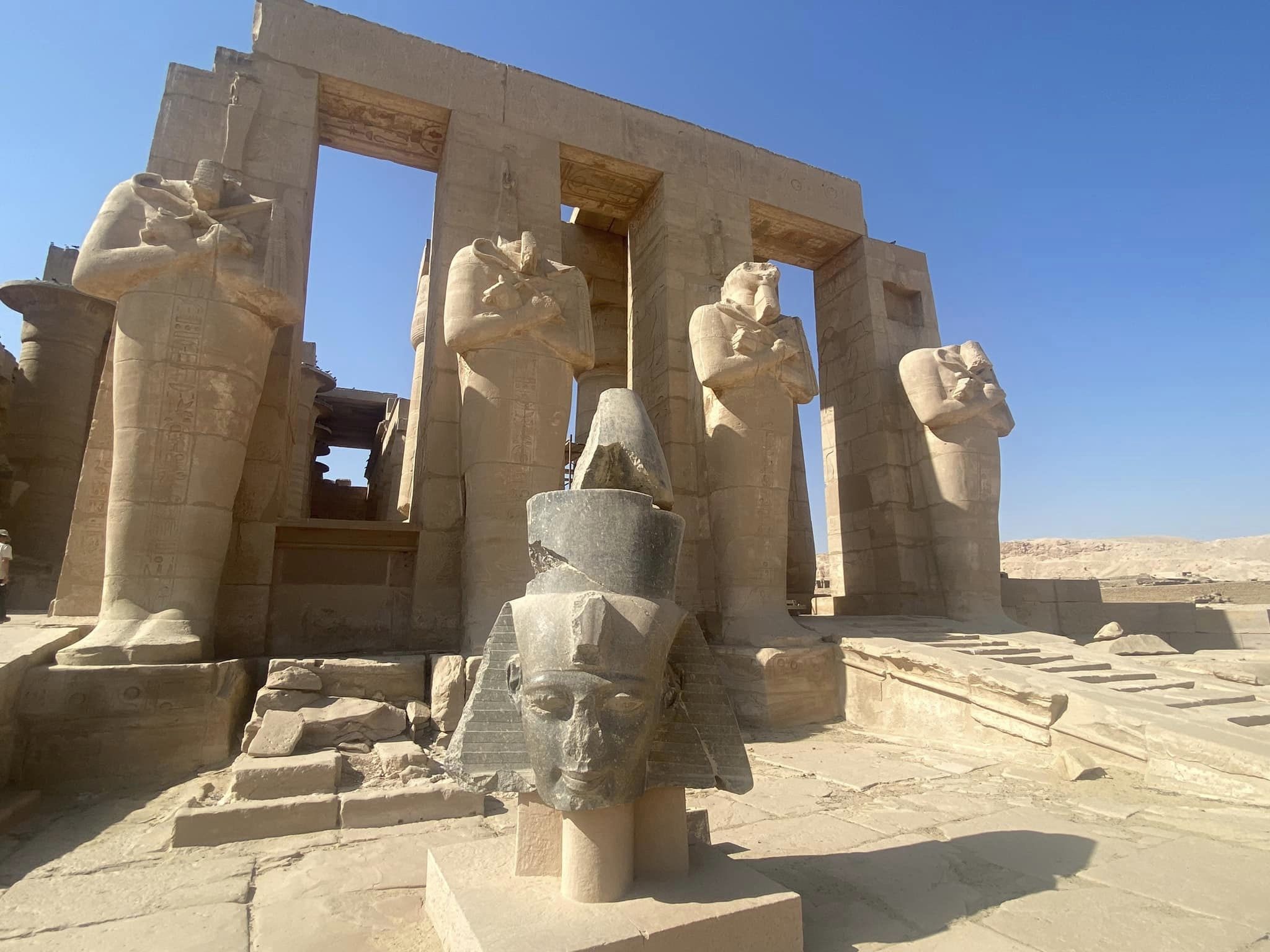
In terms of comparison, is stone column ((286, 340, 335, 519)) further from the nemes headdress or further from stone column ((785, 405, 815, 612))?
the nemes headdress

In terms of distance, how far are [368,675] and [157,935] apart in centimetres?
237

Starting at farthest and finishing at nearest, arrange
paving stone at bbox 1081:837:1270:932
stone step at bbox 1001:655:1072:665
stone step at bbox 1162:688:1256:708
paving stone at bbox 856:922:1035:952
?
stone step at bbox 1001:655:1072:665
stone step at bbox 1162:688:1256:708
paving stone at bbox 1081:837:1270:932
paving stone at bbox 856:922:1035:952

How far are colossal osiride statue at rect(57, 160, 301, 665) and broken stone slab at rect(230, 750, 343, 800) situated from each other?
1335 mm

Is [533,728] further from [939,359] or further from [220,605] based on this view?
[939,359]

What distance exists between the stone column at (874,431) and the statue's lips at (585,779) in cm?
718

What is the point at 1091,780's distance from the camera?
13.5ft

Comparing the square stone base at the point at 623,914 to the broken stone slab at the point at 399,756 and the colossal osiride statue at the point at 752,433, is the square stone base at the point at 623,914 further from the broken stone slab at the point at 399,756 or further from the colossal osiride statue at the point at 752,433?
the colossal osiride statue at the point at 752,433

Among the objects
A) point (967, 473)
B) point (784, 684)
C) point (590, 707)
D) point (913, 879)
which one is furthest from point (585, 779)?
point (967, 473)

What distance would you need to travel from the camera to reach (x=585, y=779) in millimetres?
1967

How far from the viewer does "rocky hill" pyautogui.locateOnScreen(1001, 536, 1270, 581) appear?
20.8 metres

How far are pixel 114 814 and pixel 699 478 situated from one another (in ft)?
18.2

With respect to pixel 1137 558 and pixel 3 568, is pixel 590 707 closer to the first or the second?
pixel 3 568

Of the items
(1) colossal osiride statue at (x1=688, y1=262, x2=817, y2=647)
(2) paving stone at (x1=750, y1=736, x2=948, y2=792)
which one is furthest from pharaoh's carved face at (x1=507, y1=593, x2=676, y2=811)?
(1) colossal osiride statue at (x1=688, y1=262, x2=817, y2=647)

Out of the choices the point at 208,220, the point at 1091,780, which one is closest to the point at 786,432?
the point at 1091,780
